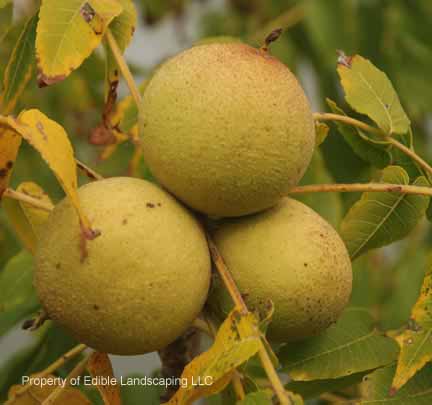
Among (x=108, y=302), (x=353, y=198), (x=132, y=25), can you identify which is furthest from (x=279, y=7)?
(x=108, y=302)

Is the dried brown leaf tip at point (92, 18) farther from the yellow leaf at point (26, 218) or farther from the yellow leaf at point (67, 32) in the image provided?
the yellow leaf at point (26, 218)

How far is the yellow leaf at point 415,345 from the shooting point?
1.21 metres

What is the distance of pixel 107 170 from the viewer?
2.01 m

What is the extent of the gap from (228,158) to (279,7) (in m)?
1.71

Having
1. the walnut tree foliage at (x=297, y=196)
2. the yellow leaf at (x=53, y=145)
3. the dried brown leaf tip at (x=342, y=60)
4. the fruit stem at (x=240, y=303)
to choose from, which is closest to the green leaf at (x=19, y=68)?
the walnut tree foliage at (x=297, y=196)

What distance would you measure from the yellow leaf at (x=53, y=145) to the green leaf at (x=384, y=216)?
0.51 meters

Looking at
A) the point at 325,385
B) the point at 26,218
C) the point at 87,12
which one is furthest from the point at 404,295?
the point at 87,12

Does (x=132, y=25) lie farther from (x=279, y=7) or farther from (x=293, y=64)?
(x=279, y=7)

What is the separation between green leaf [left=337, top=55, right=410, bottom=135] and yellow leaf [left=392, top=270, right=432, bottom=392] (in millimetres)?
363

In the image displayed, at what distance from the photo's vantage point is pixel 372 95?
146 cm

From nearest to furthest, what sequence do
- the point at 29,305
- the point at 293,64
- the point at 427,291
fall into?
1. the point at 427,291
2. the point at 29,305
3. the point at 293,64

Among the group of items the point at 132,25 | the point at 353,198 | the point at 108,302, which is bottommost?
the point at 353,198

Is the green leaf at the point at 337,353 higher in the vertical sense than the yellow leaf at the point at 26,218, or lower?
lower

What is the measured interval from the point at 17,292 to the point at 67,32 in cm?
62
